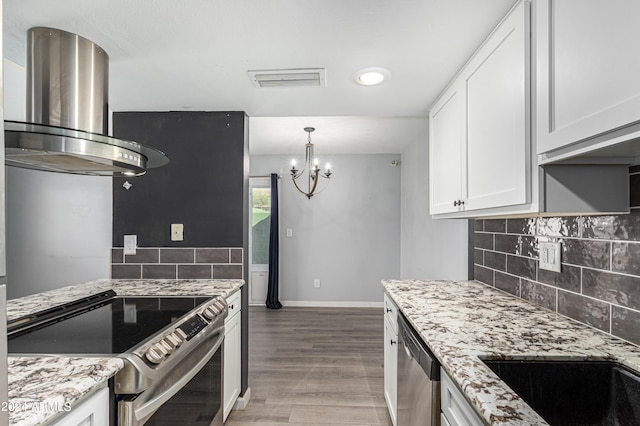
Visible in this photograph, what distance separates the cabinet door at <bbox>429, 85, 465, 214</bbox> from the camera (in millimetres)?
1700

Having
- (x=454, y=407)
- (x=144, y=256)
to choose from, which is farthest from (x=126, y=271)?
(x=454, y=407)

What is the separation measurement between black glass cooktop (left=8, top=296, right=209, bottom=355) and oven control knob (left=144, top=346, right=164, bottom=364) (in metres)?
0.07

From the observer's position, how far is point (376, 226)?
4.94 metres

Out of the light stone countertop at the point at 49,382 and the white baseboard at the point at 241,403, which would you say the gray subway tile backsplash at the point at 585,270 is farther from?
the white baseboard at the point at 241,403

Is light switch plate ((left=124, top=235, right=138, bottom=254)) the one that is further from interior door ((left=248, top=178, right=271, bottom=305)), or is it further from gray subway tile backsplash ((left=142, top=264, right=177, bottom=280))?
interior door ((left=248, top=178, right=271, bottom=305))

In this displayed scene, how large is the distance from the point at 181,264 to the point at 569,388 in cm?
220

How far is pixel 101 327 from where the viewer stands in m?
1.33

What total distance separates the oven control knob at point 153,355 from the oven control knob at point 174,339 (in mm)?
100

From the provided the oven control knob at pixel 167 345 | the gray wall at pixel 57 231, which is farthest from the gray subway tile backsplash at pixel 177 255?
the oven control knob at pixel 167 345

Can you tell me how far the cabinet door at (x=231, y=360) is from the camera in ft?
6.50

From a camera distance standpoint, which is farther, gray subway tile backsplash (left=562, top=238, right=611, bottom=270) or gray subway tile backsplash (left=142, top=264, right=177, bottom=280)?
gray subway tile backsplash (left=142, top=264, right=177, bottom=280)


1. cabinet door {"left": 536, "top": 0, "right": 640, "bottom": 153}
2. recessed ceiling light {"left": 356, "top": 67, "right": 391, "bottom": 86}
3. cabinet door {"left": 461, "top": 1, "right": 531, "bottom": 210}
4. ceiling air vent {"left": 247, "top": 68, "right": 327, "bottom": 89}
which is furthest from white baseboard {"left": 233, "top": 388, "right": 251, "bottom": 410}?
cabinet door {"left": 536, "top": 0, "right": 640, "bottom": 153}

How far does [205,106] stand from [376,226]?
3233 millimetres

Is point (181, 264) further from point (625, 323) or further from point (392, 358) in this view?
point (625, 323)
